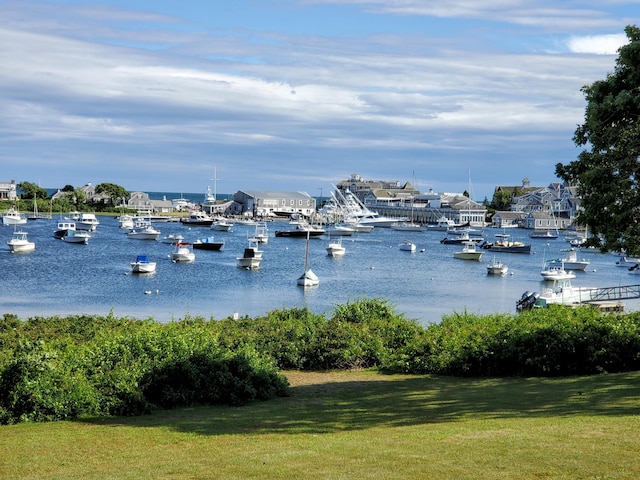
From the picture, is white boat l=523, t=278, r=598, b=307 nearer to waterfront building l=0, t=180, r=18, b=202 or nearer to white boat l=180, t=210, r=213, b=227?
white boat l=180, t=210, r=213, b=227

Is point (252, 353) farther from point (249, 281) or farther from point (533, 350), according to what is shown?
point (249, 281)

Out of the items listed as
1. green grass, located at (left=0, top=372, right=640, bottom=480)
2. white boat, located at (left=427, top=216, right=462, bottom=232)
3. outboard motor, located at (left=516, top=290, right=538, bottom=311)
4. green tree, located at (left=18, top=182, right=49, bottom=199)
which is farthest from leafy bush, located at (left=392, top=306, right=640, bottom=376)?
green tree, located at (left=18, top=182, right=49, bottom=199)

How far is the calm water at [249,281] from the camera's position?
53.8m

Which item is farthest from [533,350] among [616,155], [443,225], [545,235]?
[443,225]

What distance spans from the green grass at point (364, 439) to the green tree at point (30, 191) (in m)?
188

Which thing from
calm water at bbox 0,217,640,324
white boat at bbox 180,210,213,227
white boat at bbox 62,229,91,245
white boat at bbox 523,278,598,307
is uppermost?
white boat at bbox 180,210,213,227

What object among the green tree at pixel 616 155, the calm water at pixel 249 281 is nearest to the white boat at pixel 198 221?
the calm water at pixel 249 281

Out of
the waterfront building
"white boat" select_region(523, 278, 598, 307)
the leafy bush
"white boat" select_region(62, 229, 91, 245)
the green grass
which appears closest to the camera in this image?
the green grass

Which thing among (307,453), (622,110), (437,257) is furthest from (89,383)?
(437,257)

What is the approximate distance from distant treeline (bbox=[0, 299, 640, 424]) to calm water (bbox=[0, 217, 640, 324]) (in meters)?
11.6

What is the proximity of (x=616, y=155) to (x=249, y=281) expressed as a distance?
55072mm

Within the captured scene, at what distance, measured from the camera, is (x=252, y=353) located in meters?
18.4

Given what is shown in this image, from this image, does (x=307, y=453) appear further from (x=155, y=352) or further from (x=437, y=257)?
(x=437, y=257)

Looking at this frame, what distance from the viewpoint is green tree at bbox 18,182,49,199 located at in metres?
193
